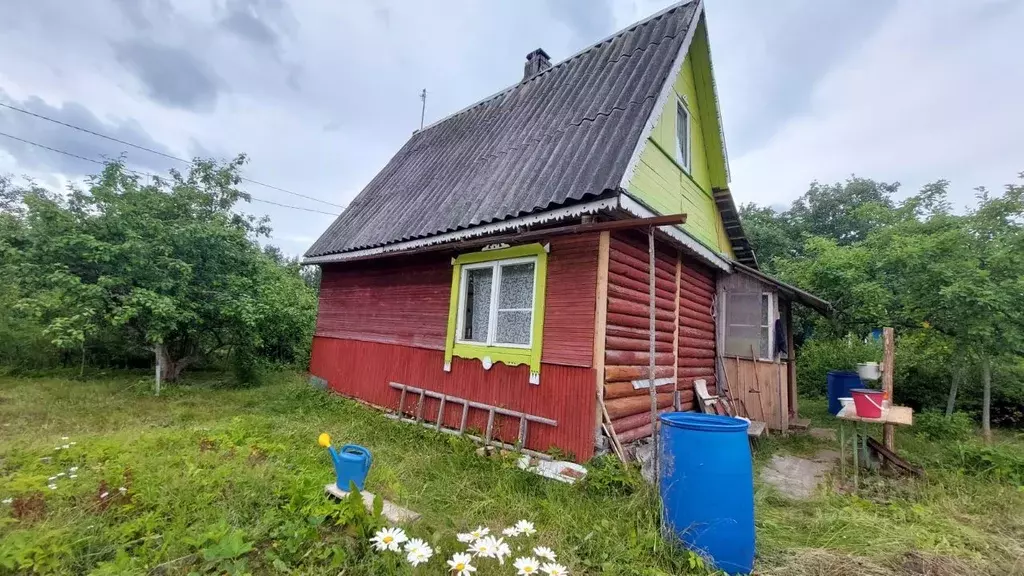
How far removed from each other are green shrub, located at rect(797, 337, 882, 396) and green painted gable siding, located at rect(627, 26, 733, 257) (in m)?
7.45

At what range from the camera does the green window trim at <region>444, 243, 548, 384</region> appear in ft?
16.8

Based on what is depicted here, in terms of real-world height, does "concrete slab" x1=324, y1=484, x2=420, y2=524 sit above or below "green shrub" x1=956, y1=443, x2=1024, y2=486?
below

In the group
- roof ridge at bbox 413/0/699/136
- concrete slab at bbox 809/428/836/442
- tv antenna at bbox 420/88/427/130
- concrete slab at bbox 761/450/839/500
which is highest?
tv antenna at bbox 420/88/427/130

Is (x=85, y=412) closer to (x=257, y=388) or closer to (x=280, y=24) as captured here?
(x=257, y=388)

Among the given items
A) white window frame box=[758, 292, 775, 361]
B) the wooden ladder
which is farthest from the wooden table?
the wooden ladder

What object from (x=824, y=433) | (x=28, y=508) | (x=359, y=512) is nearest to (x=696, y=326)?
(x=824, y=433)

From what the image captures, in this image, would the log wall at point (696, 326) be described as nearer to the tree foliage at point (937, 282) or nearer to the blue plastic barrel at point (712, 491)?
the tree foliage at point (937, 282)

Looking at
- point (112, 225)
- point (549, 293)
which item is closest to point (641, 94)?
point (549, 293)

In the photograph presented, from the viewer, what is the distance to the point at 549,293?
16.9ft

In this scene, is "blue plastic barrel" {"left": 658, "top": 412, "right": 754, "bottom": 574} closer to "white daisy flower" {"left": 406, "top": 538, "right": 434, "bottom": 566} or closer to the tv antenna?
"white daisy flower" {"left": 406, "top": 538, "right": 434, "bottom": 566}

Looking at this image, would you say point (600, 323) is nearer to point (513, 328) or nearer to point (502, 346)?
point (513, 328)

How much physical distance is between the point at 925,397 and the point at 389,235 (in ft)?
40.3

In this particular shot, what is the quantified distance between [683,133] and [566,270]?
3827 millimetres

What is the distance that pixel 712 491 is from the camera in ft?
9.95
